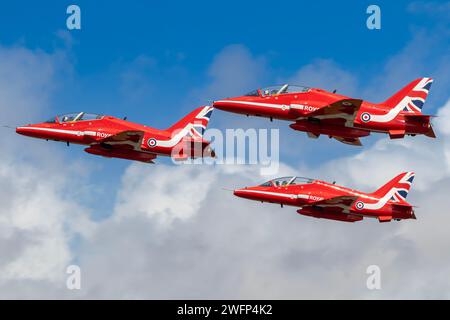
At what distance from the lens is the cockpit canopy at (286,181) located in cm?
10492

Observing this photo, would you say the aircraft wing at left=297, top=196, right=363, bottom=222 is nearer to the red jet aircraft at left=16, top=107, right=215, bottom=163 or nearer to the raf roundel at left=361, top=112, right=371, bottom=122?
the raf roundel at left=361, top=112, right=371, bottom=122

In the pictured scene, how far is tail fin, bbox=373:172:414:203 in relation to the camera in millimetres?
107938

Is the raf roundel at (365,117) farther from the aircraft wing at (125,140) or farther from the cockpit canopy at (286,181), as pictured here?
the aircraft wing at (125,140)

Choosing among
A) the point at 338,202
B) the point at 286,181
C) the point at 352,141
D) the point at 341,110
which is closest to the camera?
the point at 341,110

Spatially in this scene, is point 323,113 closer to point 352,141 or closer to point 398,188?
point 352,141

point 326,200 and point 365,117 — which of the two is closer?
point 365,117

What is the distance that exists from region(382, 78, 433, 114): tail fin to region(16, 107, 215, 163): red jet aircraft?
16.6 metres

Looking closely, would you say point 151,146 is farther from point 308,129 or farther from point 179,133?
point 308,129

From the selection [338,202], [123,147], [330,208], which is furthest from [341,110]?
[123,147]

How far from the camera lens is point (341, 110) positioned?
96.1 metres

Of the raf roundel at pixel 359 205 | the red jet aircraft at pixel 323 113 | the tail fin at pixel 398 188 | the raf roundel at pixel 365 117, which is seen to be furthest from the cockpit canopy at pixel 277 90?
the tail fin at pixel 398 188

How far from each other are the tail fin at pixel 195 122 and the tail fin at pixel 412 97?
16.3 meters

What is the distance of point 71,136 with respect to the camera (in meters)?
100

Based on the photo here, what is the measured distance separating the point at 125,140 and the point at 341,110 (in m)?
18.7
